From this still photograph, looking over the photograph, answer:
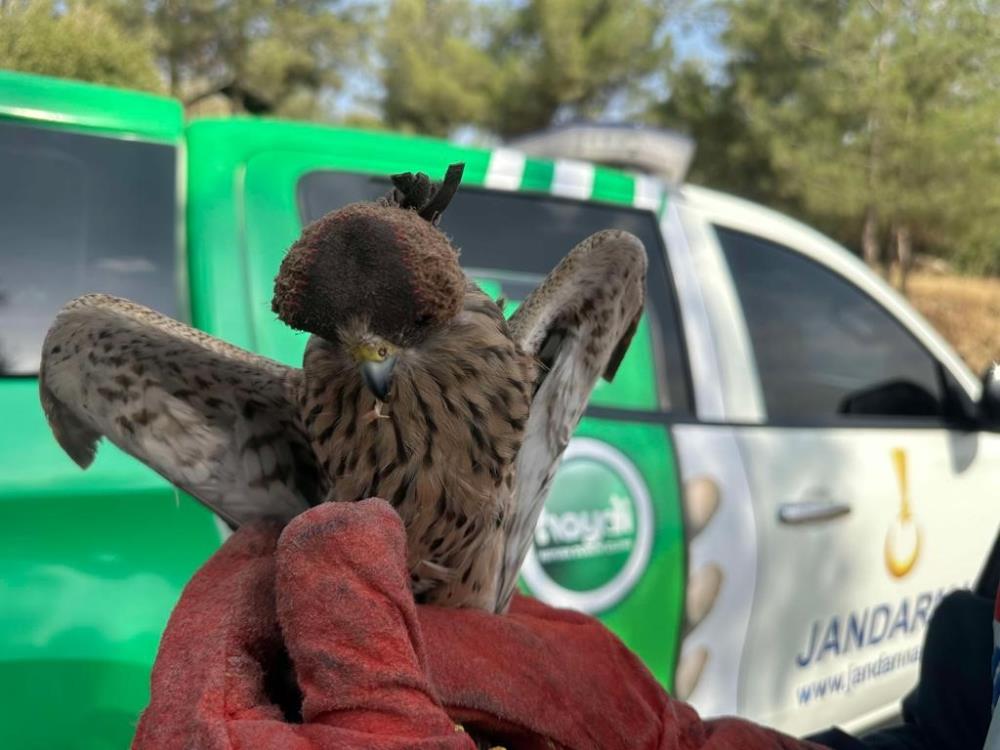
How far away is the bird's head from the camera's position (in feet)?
2.96

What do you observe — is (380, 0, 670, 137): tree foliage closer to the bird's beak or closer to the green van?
the green van

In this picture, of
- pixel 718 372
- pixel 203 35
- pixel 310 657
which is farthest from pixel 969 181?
pixel 310 657

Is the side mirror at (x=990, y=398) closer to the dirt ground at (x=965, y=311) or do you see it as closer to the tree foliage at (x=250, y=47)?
the tree foliage at (x=250, y=47)

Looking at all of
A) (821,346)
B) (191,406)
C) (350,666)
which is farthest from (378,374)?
(821,346)

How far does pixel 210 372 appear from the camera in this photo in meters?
1.39

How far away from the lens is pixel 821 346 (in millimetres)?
3225

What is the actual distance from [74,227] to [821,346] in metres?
2.44

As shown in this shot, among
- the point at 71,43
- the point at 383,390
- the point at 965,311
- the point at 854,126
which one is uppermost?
the point at 854,126

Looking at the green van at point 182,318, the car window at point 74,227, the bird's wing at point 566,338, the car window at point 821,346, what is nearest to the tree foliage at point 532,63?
the car window at point 821,346

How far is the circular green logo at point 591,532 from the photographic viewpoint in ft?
7.65

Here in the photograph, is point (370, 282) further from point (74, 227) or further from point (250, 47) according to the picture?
point (250, 47)

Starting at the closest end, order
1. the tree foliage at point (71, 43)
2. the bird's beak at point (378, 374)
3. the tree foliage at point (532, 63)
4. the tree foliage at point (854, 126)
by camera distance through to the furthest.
A: the bird's beak at point (378, 374)
the tree foliage at point (71, 43)
the tree foliage at point (854, 126)
the tree foliage at point (532, 63)


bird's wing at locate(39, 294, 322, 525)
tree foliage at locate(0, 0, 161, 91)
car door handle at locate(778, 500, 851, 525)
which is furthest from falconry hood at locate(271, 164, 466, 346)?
car door handle at locate(778, 500, 851, 525)

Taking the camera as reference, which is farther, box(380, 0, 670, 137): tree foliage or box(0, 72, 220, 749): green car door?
box(380, 0, 670, 137): tree foliage
